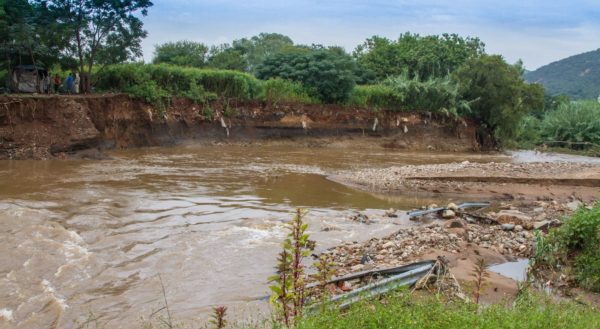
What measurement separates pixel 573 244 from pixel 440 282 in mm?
2618

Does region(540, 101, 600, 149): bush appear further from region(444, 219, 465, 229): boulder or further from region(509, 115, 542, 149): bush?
region(444, 219, 465, 229): boulder

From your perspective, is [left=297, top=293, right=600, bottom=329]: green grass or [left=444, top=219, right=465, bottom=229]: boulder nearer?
[left=297, top=293, right=600, bottom=329]: green grass

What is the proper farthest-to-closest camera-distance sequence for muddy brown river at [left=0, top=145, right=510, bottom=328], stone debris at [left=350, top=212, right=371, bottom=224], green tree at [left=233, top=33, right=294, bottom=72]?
1. green tree at [left=233, top=33, right=294, bottom=72]
2. stone debris at [left=350, top=212, right=371, bottom=224]
3. muddy brown river at [left=0, top=145, right=510, bottom=328]

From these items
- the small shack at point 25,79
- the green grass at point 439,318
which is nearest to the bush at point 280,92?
the small shack at point 25,79

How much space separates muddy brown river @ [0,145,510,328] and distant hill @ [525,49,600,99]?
8121cm

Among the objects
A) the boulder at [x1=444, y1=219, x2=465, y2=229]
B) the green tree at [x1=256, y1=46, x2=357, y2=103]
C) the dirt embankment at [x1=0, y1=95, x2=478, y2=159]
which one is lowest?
the boulder at [x1=444, y1=219, x2=465, y2=229]

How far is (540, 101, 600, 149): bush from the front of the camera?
34.0 metres

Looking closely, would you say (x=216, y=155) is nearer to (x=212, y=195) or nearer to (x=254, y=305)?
(x=212, y=195)

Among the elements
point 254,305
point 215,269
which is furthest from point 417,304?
point 215,269

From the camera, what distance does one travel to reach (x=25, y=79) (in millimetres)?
20797

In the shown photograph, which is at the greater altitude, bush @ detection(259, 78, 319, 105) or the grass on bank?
bush @ detection(259, 78, 319, 105)

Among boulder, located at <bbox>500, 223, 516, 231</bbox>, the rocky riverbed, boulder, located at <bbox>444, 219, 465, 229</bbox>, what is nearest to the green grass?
the rocky riverbed

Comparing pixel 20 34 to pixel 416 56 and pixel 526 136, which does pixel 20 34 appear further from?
pixel 526 136

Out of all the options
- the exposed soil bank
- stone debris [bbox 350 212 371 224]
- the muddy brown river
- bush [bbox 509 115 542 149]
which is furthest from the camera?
bush [bbox 509 115 542 149]
